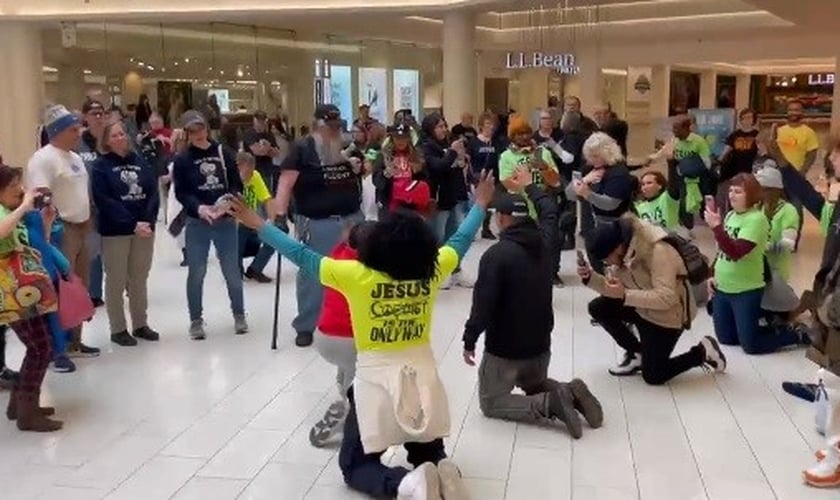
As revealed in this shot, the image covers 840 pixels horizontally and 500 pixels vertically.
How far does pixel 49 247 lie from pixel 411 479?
2.37 metres

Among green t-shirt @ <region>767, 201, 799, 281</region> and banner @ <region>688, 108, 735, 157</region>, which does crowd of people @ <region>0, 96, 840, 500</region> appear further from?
banner @ <region>688, 108, 735, 157</region>

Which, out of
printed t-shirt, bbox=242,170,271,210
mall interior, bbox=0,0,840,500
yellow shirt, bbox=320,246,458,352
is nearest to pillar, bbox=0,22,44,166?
mall interior, bbox=0,0,840,500

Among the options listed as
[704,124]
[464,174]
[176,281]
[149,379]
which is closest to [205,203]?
[149,379]

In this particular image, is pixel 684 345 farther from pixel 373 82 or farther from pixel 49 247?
pixel 373 82

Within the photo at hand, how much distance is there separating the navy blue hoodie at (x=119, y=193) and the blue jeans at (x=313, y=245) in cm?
102

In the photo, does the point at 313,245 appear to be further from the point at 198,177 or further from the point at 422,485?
the point at 422,485

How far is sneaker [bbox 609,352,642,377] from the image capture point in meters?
5.16

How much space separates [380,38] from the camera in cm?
1986

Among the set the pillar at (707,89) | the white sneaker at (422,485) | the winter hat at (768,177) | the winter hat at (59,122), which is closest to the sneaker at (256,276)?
the winter hat at (59,122)

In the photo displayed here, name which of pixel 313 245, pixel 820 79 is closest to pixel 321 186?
pixel 313 245

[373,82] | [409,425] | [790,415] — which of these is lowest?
[790,415]

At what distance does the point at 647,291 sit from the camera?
477cm

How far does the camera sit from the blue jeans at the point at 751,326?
5527mm

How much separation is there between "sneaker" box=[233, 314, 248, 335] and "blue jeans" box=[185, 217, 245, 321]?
3cm
